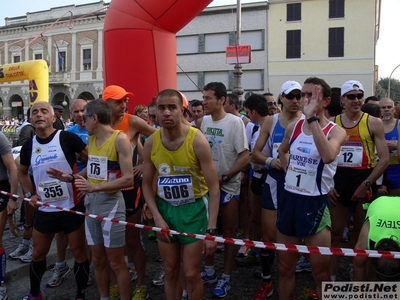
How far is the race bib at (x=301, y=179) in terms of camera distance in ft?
9.86

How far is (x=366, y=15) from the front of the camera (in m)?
27.0

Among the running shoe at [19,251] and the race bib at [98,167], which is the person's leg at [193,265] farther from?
the running shoe at [19,251]

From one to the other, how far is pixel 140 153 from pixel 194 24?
2863 cm

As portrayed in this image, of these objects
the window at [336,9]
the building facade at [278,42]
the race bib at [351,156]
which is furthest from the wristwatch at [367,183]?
the window at [336,9]

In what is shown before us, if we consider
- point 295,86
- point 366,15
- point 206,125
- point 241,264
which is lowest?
point 241,264

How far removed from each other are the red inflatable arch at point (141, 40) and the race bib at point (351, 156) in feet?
10.0

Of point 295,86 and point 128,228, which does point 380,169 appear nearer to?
point 295,86

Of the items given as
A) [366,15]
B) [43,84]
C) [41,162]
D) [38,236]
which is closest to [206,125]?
[41,162]

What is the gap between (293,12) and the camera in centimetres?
2875

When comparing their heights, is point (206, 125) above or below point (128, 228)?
above

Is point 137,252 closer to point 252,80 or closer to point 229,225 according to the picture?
point 229,225

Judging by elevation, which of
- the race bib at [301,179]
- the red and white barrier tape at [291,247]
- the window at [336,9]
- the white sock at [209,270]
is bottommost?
the white sock at [209,270]

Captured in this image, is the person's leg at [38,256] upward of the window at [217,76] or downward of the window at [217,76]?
downward

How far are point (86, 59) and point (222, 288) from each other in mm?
34706
